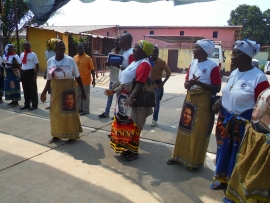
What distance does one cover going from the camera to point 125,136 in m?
3.71

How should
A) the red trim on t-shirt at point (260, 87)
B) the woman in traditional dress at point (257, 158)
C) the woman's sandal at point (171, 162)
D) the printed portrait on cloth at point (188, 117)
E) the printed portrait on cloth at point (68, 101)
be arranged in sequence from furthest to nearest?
the printed portrait on cloth at point (68, 101)
the woman's sandal at point (171, 162)
the printed portrait on cloth at point (188, 117)
the red trim on t-shirt at point (260, 87)
the woman in traditional dress at point (257, 158)

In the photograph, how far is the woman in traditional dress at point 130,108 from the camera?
343 centimetres

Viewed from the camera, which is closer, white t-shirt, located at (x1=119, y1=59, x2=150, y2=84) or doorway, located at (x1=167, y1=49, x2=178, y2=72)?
white t-shirt, located at (x1=119, y1=59, x2=150, y2=84)

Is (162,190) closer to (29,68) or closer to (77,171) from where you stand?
(77,171)

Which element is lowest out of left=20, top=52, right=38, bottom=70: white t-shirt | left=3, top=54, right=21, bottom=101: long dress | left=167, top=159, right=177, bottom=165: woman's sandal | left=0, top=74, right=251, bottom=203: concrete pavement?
left=0, top=74, right=251, bottom=203: concrete pavement

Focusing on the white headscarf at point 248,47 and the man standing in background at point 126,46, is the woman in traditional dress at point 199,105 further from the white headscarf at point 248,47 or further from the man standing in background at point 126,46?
the man standing in background at point 126,46

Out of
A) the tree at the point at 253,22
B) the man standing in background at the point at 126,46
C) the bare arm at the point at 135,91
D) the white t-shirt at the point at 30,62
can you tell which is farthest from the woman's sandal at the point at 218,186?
the tree at the point at 253,22

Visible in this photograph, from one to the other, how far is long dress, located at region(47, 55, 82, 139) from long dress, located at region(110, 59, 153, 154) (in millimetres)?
885

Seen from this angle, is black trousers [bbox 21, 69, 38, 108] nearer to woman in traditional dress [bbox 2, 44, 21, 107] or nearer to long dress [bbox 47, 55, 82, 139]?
woman in traditional dress [bbox 2, 44, 21, 107]

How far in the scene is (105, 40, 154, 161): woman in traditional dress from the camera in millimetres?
3432

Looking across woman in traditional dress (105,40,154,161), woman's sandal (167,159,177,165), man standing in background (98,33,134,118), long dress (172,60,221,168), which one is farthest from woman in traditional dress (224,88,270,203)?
man standing in background (98,33,134,118)

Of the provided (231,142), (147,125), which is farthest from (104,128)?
(231,142)

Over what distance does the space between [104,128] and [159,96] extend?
1255 millimetres

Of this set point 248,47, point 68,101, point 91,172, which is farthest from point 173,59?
point 248,47
